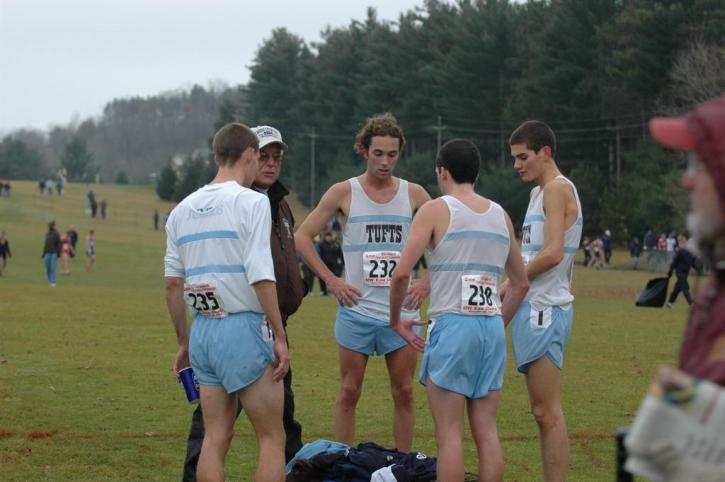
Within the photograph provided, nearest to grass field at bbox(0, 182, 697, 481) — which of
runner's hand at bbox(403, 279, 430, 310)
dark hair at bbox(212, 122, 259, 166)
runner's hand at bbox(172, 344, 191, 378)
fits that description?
runner's hand at bbox(172, 344, 191, 378)

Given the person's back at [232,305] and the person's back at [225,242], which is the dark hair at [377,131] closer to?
the person's back at [232,305]

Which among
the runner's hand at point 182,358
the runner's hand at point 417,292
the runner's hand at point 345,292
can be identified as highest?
the runner's hand at point 417,292

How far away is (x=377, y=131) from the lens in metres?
8.80

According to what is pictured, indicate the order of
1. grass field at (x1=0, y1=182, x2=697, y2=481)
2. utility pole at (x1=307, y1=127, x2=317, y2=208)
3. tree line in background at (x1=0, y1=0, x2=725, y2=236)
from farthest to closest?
utility pole at (x1=307, y1=127, x2=317, y2=208) < tree line in background at (x1=0, y1=0, x2=725, y2=236) < grass field at (x1=0, y1=182, x2=697, y2=481)

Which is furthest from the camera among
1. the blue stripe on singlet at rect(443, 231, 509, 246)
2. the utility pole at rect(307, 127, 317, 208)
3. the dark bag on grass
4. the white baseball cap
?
the utility pole at rect(307, 127, 317, 208)

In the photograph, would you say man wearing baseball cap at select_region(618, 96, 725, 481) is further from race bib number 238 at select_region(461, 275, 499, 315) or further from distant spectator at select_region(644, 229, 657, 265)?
distant spectator at select_region(644, 229, 657, 265)

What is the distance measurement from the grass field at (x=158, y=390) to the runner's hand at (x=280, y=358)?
93.2 inches

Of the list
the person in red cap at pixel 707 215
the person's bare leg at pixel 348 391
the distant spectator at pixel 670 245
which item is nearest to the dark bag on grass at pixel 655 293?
the person's bare leg at pixel 348 391

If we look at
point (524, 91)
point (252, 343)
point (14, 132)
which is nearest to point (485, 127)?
point (524, 91)

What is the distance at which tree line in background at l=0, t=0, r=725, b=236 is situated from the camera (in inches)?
2512

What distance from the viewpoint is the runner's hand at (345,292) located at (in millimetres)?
8750

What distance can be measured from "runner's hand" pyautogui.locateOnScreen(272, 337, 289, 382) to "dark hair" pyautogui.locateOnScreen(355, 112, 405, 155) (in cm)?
242

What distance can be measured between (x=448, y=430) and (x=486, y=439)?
27 cm

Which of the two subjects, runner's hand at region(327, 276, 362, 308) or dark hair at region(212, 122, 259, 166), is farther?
runner's hand at region(327, 276, 362, 308)
